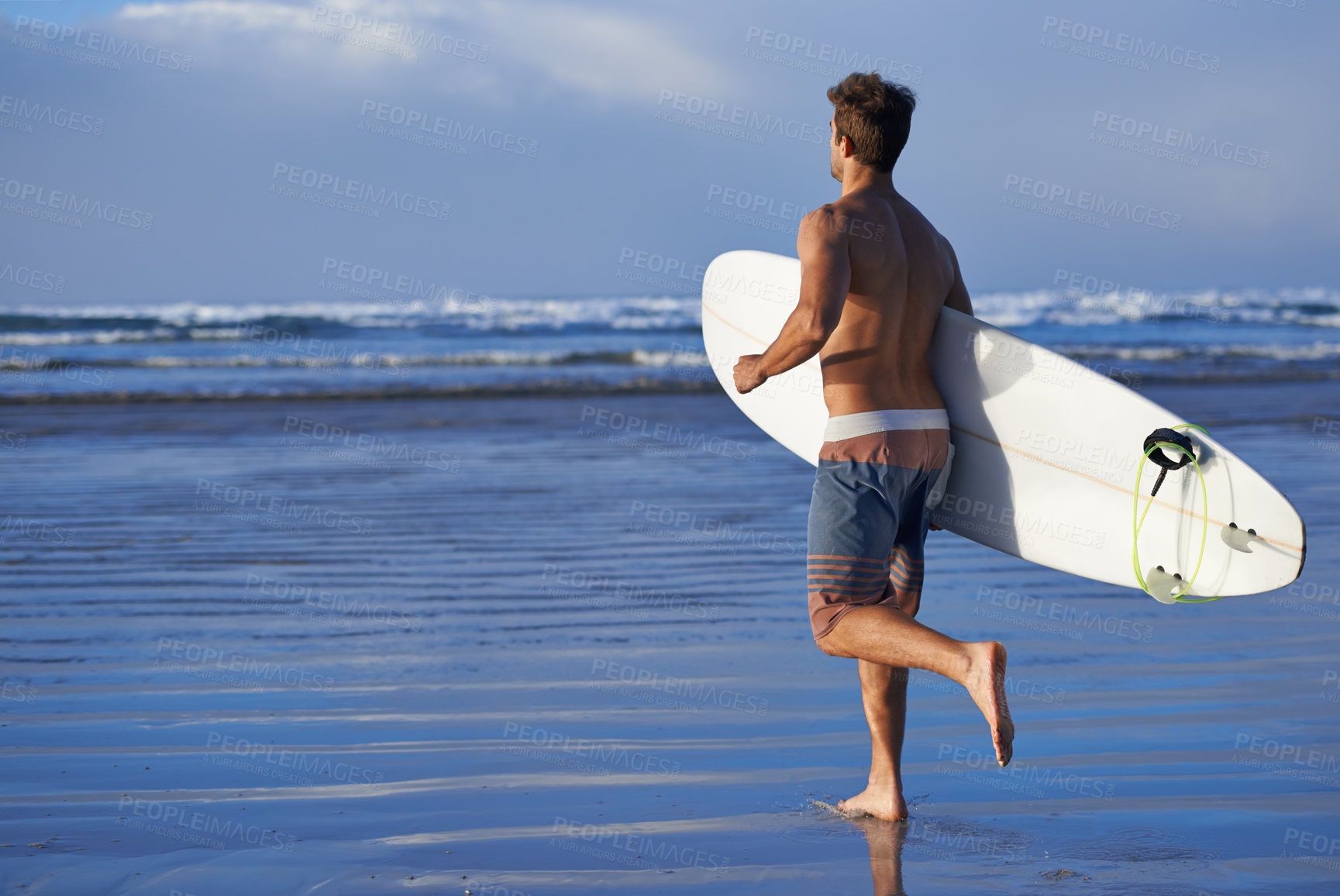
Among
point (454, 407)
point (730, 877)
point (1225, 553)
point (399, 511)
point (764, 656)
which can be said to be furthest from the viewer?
point (454, 407)

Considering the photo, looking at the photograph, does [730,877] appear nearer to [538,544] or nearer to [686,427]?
[538,544]

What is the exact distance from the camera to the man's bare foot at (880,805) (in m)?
2.71

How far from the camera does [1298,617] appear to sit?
465 centimetres

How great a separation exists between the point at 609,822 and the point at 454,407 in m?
10.6

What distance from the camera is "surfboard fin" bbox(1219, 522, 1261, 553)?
293 centimetres

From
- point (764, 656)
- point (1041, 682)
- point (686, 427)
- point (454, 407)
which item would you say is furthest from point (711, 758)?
point (454, 407)

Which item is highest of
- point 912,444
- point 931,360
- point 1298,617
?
point 931,360
